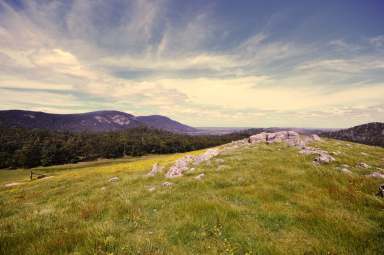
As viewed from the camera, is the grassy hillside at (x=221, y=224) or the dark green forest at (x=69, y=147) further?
the dark green forest at (x=69, y=147)

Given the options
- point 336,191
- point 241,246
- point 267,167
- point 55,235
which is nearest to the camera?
point 241,246

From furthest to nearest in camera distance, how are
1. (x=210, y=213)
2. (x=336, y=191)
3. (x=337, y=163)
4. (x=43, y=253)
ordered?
(x=337, y=163) → (x=336, y=191) → (x=210, y=213) → (x=43, y=253)

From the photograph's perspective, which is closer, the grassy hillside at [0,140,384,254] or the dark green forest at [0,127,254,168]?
the grassy hillside at [0,140,384,254]

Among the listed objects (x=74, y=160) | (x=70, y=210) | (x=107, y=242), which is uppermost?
(x=107, y=242)

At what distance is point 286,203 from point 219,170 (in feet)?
26.7

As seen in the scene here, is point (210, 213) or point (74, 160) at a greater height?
point (210, 213)

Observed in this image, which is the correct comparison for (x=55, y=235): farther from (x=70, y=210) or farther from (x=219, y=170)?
(x=219, y=170)

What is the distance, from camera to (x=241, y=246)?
6.24 m

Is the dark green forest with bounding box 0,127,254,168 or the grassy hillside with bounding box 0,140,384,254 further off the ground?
the grassy hillside with bounding box 0,140,384,254

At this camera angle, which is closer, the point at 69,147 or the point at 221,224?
the point at 221,224

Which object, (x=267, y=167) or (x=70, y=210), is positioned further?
(x=267, y=167)

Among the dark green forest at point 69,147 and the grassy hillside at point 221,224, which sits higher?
the grassy hillside at point 221,224

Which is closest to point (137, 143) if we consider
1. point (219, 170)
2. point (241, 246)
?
point (219, 170)

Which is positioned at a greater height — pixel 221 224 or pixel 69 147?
pixel 221 224
